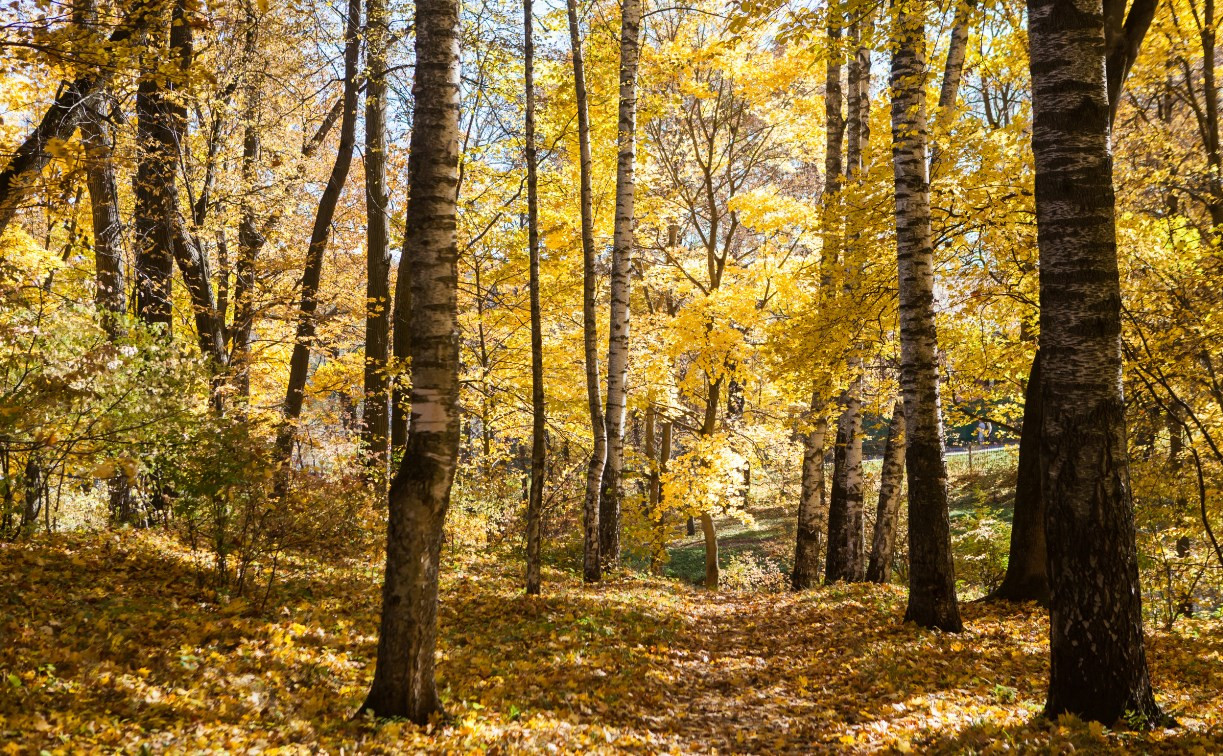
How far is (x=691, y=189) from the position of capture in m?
17.9

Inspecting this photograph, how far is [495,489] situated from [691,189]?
9.05 meters

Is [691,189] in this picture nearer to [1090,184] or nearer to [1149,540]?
[1149,540]

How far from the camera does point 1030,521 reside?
831 centimetres


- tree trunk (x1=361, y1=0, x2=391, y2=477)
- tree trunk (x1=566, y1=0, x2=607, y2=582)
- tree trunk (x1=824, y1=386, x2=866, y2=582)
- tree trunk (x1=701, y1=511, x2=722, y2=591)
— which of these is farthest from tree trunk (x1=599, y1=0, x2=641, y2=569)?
tree trunk (x1=701, y1=511, x2=722, y2=591)

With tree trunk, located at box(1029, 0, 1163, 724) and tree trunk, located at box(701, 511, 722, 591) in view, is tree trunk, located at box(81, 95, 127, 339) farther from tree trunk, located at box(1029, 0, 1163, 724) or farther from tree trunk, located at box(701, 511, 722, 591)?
tree trunk, located at box(701, 511, 722, 591)

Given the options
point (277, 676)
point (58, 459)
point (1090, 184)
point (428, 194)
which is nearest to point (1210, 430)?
point (1090, 184)

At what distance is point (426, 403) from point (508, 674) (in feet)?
9.32

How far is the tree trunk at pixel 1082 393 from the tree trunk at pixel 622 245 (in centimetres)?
672

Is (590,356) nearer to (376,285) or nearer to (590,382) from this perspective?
(590,382)

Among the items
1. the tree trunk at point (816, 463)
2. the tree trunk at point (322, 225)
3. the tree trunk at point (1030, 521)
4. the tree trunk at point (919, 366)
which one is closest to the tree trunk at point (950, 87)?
the tree trunk at point (919, 366)

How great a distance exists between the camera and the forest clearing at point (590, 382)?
4301 mm

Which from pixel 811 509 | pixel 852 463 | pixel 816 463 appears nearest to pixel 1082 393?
pixel 852 463

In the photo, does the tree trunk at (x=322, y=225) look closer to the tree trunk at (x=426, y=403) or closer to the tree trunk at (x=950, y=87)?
the tree trunk at (x=426, y=403)

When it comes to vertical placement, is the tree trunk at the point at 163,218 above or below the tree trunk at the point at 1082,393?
above
